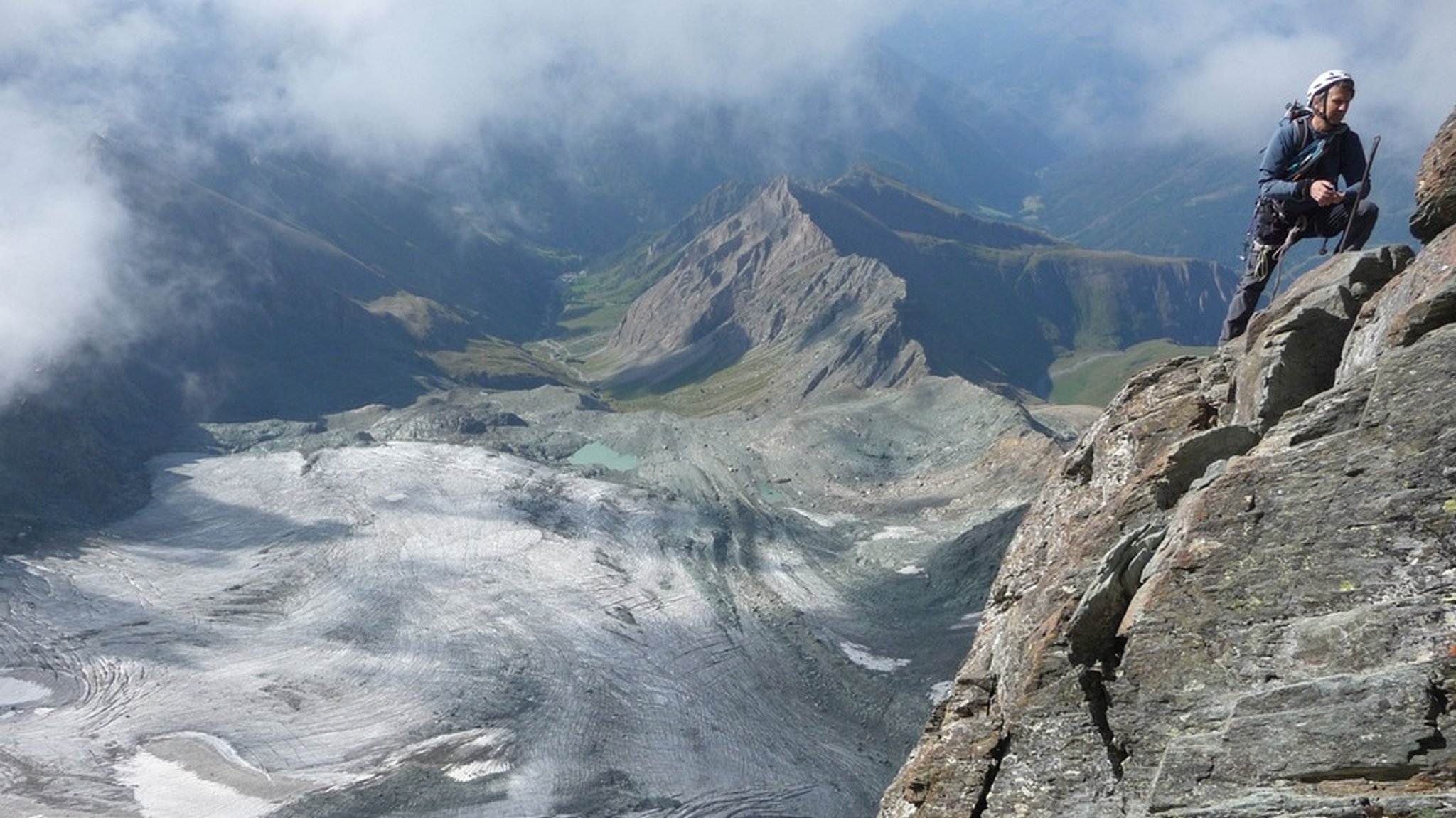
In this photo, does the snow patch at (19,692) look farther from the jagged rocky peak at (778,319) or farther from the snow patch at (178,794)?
the jagged rocky peak at (778,319)

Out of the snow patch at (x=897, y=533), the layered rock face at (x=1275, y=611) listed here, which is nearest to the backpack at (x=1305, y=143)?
the layered rock face at (x=1275, y=611)

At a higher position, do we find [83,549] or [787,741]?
[83,549]

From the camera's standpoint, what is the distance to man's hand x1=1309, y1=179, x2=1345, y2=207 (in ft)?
47.1

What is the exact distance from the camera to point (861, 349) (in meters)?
120

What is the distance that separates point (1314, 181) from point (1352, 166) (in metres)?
0.54

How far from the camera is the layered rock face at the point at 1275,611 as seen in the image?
899 centimetres

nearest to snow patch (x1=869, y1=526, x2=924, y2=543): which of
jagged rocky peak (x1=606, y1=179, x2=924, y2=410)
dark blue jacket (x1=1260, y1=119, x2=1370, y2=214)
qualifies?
jagged rocky peak (x1=606, y1=179, x2=924, y2=410)

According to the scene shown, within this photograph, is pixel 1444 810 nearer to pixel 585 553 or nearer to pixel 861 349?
pixel 585 553

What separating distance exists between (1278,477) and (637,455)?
287 feet

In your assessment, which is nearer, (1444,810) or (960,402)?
(1444,810)

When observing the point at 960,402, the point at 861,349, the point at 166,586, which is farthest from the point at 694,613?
the point at 861,349

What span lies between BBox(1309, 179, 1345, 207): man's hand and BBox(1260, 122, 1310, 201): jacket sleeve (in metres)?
0.41

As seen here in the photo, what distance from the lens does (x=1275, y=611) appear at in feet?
32.8

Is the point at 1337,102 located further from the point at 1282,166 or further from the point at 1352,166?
the point at 1282,166
